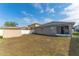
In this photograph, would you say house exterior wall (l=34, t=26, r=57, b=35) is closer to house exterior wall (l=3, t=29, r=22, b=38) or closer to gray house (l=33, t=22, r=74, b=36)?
gray house (l=33, t=22, r=74, b=36)

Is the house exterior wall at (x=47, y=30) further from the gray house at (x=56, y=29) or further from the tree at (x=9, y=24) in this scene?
the tree at (x=9, y=24)

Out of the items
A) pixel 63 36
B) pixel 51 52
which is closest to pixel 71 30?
pixel 63 36

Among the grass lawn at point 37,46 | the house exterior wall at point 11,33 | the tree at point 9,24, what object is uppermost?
the tree at point 9,24

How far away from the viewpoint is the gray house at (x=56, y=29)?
11.0ft

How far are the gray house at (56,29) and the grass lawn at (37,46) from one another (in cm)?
5

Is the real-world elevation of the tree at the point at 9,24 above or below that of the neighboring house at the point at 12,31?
above

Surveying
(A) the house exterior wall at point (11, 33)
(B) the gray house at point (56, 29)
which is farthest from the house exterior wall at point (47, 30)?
(A) the house exterior wall at point (11, 33)

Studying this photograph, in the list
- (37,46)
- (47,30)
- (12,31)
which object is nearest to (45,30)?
(47,30)

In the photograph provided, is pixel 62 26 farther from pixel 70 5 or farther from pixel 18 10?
pixel 18 10

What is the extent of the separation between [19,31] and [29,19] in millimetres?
172

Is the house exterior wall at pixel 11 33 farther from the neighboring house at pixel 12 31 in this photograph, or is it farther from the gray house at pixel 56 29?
the gray house at pixel 56 29

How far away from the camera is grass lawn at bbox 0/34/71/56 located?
339cm

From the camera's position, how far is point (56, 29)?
3387 millimetres

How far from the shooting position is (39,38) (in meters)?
3.39
